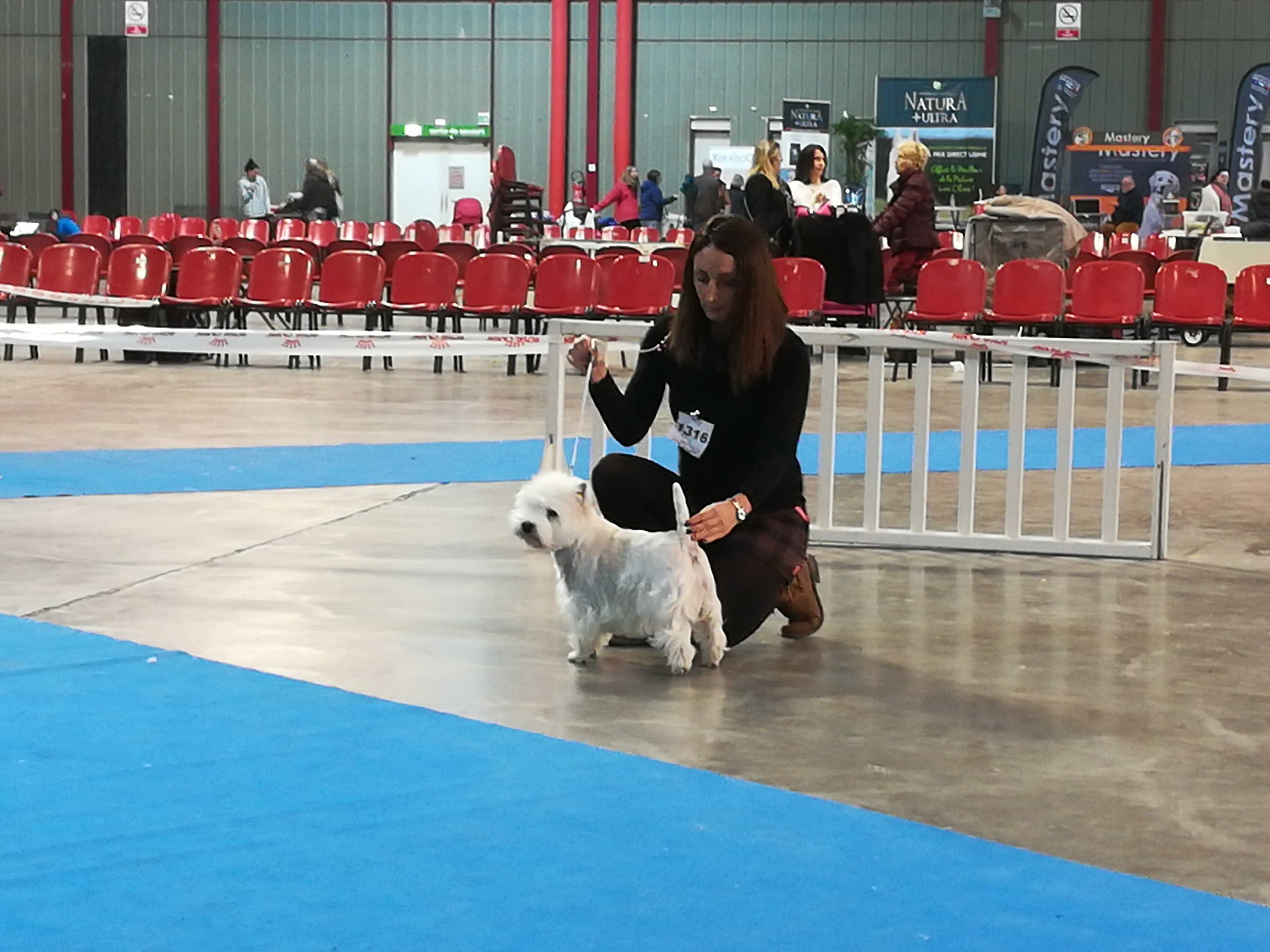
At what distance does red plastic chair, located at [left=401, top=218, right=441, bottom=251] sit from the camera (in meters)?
14.3

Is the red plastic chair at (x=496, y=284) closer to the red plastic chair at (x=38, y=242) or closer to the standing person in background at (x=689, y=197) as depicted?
the red plastic chair at (x=38, y=242)

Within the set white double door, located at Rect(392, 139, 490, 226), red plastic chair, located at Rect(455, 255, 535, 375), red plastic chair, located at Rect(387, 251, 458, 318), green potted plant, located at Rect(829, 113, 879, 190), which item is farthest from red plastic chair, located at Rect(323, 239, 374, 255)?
white double door, located at Rect(392, 139, 490, 226)

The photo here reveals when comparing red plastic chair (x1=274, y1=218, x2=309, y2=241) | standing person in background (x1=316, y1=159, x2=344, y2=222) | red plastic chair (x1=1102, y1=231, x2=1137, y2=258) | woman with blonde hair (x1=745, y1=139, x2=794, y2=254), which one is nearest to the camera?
woman with blonde hair (x1=745, y1=139, x2=794, y2=254)

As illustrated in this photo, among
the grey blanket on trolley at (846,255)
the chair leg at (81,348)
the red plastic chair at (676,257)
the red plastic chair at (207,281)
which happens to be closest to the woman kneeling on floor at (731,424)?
the grey blanket on trolley at (846,255)

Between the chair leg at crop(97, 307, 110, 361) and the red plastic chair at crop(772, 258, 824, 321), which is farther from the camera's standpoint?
the chair leg at crop(97, 307, 110, 361)

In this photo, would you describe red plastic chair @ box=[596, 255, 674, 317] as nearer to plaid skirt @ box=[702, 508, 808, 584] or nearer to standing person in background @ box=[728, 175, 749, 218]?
standing person in background @ box=[728, 175, 749, 218]

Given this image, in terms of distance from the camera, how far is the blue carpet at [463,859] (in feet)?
7.44

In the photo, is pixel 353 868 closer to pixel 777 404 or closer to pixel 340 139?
pixel 777 404

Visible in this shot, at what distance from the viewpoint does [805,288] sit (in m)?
10.6

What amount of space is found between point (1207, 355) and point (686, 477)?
33.5 feet

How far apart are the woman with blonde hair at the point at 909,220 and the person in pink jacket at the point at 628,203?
672 centimetres

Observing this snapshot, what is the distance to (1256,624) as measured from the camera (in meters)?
4.33

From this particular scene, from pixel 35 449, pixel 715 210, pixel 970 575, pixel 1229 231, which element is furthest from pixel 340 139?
pixel 970 575

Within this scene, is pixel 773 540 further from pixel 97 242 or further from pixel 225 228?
pixel 225 228
